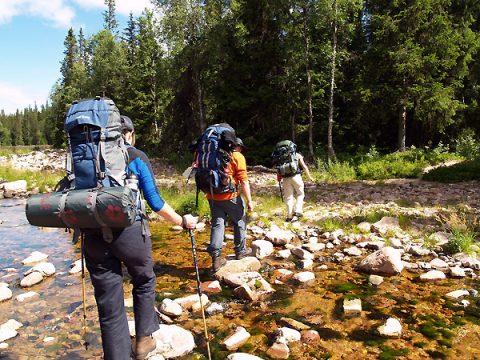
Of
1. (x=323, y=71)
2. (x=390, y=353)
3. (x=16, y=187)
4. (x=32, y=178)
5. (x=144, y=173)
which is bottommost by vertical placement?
(x=390, y=353)

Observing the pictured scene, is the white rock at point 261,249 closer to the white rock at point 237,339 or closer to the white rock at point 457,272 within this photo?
the white rock at point 237,339

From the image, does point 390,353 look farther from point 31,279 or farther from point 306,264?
point 31,279

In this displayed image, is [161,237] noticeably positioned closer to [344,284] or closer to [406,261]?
[344,284]

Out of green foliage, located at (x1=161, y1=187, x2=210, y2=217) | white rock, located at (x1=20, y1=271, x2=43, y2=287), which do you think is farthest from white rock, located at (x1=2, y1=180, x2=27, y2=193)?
white rock, located at (x1=20, y1=271, x2=43, y2=287)

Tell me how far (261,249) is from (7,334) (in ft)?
14.3

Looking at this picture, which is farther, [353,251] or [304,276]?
[353,251]

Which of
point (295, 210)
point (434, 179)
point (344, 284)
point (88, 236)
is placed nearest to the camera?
point (88, 236)

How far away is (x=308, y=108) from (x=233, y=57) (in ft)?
20.0

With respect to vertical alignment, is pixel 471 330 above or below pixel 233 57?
below

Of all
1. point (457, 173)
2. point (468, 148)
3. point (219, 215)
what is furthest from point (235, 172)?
point (468, 148)

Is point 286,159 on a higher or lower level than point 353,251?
higher

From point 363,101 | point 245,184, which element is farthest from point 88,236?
point 363,101

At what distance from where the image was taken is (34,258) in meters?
7.47

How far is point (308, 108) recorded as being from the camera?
2361 cm
